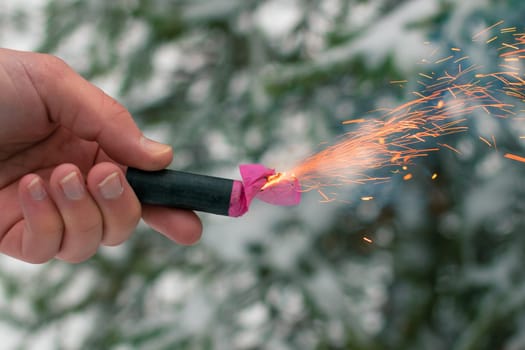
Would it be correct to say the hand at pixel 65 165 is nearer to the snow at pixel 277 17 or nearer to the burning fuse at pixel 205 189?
the burning fuse at pixel 205 189

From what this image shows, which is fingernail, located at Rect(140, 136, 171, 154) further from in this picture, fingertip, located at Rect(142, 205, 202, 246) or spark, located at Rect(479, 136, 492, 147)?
spark, located at Rect(479, 136, 492, 147)

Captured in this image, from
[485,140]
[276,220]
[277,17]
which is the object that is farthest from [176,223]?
[277,17]

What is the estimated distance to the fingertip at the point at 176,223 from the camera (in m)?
1.04

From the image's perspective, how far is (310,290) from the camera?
1422 mm

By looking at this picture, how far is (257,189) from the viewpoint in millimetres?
902

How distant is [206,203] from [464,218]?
80 centimetres

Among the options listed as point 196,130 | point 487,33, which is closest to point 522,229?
point 487,33

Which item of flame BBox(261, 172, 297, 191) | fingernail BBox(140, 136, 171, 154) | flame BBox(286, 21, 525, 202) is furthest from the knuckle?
flame BBox(286, 21, 525, 202)

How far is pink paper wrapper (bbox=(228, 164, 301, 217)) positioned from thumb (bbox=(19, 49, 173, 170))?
208 millimetres

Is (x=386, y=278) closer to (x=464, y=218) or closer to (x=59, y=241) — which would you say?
(x=464, y=218)

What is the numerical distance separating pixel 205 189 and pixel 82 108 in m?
0.34

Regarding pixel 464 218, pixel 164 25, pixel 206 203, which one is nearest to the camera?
pixel 206 203

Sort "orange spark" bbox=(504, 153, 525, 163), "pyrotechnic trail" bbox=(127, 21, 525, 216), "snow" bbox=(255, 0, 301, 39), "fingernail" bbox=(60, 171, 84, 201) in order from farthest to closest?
"snow" bbox=(255, 0, 301, 39)
"orange spark" bbox=(504, 153, 525, 163)
"pyrotechnic trail" bbox=(127, 21, 525, 216)
"fingernail" bbox=(60, 171, 84, 201)

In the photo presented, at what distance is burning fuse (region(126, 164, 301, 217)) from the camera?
88 centimetres
